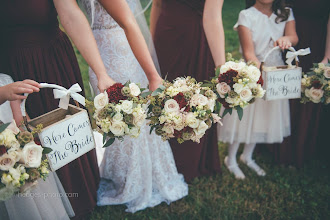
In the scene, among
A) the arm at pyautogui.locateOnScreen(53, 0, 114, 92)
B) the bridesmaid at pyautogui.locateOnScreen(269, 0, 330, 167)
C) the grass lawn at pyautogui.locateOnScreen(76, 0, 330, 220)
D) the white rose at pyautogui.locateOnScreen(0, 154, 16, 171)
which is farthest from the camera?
the bridesmaid at pyautogui.locateOnScreen(269, 0, 330, 167)

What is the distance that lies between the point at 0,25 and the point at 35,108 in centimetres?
57

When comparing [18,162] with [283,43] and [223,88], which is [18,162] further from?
[283,43]

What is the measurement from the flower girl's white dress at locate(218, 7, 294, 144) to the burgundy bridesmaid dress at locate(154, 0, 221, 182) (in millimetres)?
254

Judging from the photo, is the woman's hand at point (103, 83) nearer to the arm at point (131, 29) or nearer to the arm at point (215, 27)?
the arm at point (131, 29)

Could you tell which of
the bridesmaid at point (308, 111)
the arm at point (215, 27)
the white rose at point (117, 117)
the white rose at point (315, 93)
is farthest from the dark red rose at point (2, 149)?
the bridesmaid at point (308, 111)

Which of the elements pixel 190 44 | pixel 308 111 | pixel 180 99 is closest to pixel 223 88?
pixel 180 99

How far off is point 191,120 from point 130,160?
3.54 feet

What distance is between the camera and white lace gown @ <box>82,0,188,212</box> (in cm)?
212

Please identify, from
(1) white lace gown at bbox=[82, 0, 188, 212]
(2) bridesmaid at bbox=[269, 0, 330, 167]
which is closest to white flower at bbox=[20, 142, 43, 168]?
(1) white lace gown at bbox=[82, 0, 188, 212]

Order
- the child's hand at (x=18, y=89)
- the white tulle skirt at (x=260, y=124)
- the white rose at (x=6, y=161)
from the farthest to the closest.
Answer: the white tulle skirt at (x=260, y=124)
the child's hand at (x=18, y=89)
the white rose at (x=6, y=161)

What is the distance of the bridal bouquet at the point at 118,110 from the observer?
4.42 ft

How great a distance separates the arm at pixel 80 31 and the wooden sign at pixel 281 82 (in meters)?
1.17

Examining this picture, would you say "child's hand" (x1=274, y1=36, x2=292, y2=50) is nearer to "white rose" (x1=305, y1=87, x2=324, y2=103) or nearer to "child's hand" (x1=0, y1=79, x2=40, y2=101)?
"white rose" (x1=305, y1=87, x2=324, y2=103)

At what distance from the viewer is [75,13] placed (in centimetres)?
160
